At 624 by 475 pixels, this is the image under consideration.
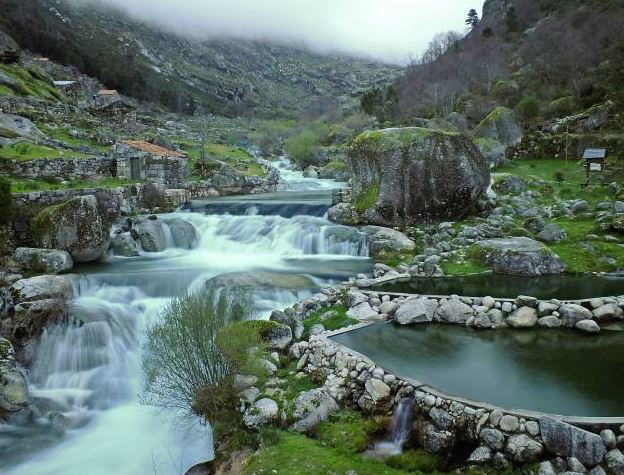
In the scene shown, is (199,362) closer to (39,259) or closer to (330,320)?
(330,320)

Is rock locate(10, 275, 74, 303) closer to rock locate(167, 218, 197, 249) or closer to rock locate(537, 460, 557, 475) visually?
rock locate(167, 218, 197, 249)

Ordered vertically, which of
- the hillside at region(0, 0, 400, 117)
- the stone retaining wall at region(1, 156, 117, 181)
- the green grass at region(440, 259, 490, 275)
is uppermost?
the hillside at region(0, 0, 400, 117)

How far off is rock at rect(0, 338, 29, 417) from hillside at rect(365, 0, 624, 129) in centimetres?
4388

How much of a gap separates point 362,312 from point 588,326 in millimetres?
6549

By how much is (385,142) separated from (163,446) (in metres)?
18.3

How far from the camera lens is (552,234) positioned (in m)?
21.2

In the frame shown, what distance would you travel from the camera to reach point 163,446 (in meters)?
11.6

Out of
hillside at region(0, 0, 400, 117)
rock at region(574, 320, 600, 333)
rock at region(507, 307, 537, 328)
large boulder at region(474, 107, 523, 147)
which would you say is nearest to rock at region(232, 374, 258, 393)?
rock at region(507, 307, 537, 328)

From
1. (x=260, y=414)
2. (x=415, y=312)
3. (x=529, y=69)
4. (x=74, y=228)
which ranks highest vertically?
(x=529, y=69)

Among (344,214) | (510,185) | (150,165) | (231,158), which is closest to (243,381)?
(344,214)

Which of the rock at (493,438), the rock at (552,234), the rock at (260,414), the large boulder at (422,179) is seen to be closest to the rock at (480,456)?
the rock at (493,438)

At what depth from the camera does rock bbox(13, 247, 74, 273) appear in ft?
63.3

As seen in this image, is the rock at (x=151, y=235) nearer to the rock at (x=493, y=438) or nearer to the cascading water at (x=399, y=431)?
the cascading water at (x=399, y=431)

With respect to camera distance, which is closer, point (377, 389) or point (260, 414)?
point (260, 414)
